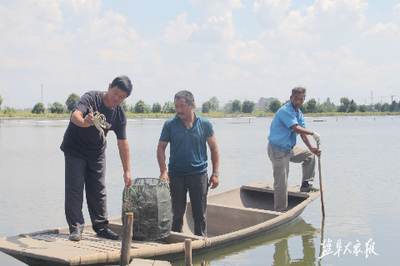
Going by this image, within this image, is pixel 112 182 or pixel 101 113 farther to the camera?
pixel 112 182

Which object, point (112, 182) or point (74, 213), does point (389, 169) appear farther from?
point (74, 213)

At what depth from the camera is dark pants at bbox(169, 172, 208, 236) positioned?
519 cm

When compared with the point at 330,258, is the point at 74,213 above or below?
above

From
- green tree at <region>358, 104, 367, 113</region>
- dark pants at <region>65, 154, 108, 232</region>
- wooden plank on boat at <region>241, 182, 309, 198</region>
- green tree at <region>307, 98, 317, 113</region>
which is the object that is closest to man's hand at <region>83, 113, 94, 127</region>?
dark pants at <region>65, 154, 108, 232</region>

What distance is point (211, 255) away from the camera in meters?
5.35

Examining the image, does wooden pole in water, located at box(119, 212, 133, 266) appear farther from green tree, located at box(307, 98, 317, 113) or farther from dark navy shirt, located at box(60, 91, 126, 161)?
green tree, located at box(307, 98, 317, 113)

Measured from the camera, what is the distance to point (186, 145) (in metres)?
5.09

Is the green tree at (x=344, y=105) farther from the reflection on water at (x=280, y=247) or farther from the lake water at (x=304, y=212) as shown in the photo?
the reflection on water at (x=280, y=247)

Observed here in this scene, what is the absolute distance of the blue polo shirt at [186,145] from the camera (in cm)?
510

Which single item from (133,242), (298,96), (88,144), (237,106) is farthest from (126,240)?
(237,106)

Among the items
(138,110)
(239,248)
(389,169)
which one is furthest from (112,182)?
(138,110)

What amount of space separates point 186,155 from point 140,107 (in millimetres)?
91309

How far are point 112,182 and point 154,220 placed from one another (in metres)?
7.00

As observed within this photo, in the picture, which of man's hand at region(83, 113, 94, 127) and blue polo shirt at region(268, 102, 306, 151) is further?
blue polo shirt at region(268, 102, 306, 151)
